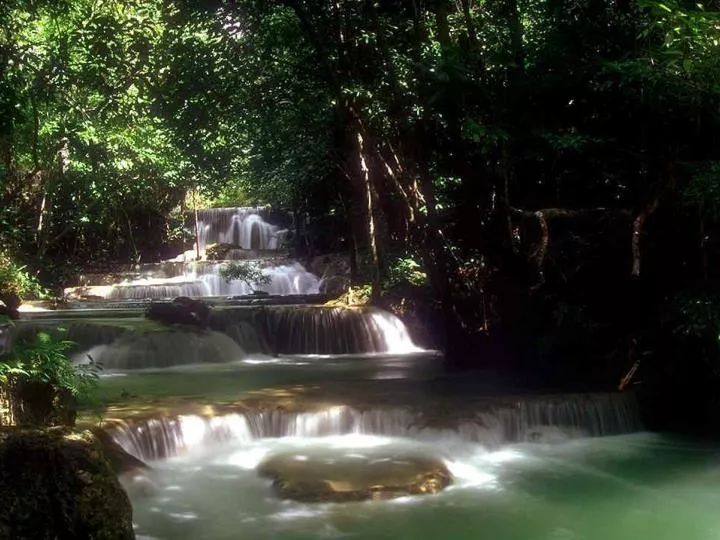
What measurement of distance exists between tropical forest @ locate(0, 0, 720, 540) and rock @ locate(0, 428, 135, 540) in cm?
1

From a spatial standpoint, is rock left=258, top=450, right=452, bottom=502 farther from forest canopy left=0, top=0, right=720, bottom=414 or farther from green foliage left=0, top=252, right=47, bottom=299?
green foliage left=0, top=252, right=47, bottom=299

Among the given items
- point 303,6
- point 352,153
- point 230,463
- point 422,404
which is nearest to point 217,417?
point 230,463

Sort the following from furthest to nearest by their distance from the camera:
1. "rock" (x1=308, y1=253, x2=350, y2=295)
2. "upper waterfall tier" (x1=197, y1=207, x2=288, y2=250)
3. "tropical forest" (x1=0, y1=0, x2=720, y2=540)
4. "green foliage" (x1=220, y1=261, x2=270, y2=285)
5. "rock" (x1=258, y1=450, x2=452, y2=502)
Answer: "upper waterfall tier" (x1=197, y1=207, x2=288, y2=250) < "rock" (x1=308, y1=253, x2=350, y2=295) < "green foliage" (x1=220, y1=261, x2=270, y2=285) < "rock" (x1=258, y1=450, x2=452, y2=502) < "tropical forest" (x1=0, y1=0, x2=720, y2=540)

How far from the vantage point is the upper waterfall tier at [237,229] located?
29125mm

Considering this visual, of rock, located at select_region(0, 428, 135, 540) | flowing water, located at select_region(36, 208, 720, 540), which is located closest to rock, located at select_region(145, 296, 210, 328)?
flowing water, located at select_region(36, 208, 720, 540)

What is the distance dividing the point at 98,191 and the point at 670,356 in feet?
55.0

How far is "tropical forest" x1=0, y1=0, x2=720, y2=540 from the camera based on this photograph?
18.1ft

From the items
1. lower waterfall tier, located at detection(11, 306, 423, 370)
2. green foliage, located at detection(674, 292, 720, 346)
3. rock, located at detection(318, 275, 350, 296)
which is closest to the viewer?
green foliage, located at detection(674, 292, 720, 346)

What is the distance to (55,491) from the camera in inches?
152

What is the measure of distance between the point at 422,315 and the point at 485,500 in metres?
8.10

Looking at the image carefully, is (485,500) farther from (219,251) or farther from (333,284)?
(219,251)

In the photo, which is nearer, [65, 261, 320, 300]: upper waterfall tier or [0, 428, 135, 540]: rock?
[0, 428, 135, 540]: rock

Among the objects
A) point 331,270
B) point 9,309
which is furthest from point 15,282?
point 331,270

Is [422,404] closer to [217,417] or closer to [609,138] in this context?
[217,417]
